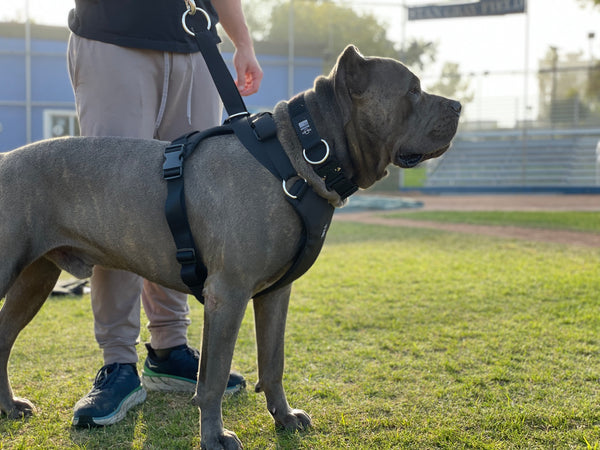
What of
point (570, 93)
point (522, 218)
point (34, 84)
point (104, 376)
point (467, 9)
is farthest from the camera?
point (570, 93)

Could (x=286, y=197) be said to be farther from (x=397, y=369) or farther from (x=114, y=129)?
(x=397, y=369)

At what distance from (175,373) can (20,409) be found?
2.49ft

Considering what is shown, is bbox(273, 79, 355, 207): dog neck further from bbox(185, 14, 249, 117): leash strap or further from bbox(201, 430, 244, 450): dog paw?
bbox(201, 430, 244, 450): dog paw

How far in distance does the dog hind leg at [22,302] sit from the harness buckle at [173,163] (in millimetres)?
867

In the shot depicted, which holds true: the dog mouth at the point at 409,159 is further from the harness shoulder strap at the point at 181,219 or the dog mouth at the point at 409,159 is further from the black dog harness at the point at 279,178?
the harness shoulder strap at the point at 181,219

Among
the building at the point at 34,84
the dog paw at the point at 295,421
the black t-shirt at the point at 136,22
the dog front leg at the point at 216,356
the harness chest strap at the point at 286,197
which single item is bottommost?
the dog paw at the point at 295,421

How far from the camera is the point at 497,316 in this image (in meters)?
4.45

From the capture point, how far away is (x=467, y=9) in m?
26.7

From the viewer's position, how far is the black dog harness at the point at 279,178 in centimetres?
235

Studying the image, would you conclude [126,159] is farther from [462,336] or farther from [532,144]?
[532,144]

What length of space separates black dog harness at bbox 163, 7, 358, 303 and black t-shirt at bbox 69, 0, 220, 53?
0.65 m

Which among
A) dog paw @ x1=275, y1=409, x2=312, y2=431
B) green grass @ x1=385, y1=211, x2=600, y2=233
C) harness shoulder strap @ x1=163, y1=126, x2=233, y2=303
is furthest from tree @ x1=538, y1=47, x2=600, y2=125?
harness shoulder strap @ x1=163, y1=126, x2=233, y2=303

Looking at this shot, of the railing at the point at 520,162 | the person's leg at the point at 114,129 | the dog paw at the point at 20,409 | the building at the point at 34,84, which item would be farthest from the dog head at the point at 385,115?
the railing at the point at 520,162

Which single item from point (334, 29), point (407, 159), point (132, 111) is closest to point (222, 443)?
point (407, 159)
